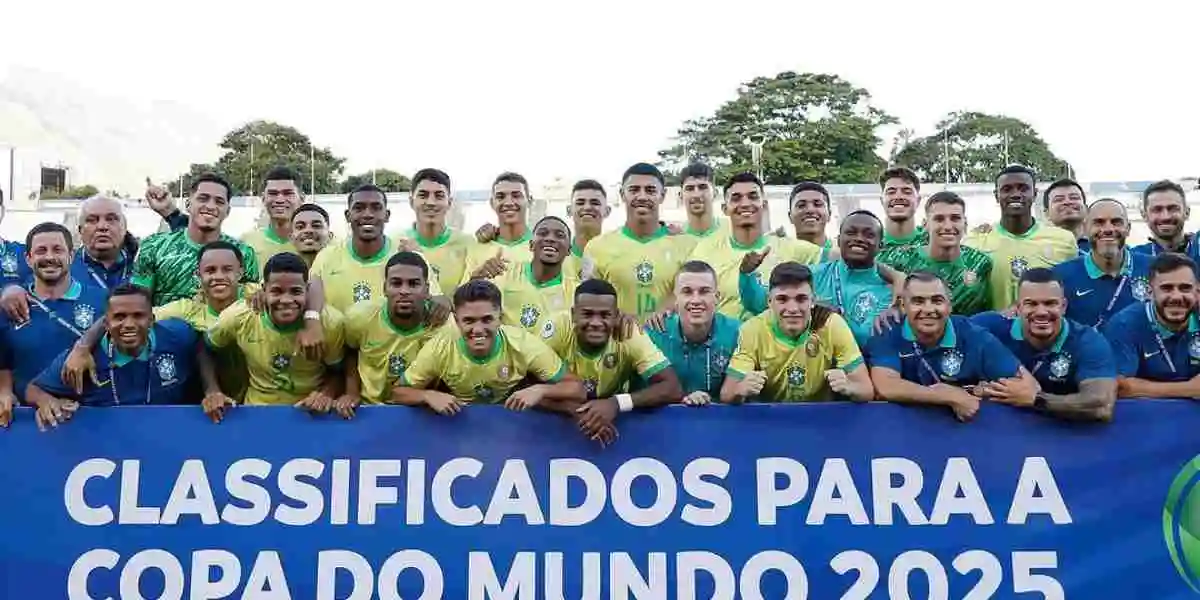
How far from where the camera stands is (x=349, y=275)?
260 inches

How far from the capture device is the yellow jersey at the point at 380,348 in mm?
5812

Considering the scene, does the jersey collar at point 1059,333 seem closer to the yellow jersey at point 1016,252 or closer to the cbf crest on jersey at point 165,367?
the yellow jersey at point 1016,252

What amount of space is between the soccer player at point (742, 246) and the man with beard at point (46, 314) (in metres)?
3.78

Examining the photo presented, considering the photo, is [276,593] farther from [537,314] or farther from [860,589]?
[860,589]

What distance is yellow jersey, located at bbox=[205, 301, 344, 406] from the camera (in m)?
5.80

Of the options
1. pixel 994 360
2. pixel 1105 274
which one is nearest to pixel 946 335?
pixel 994 360

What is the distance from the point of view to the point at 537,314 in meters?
6.68

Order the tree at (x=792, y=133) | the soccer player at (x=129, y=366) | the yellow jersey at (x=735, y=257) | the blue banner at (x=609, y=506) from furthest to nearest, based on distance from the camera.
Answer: the tree at (x=792, y=133), the yellow jersey at (x=735, y=257), the soccer player at (x=129, y=366), the blue banner at (x=609, y=506)

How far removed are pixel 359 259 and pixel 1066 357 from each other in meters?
4.16

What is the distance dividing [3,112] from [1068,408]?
729 feet

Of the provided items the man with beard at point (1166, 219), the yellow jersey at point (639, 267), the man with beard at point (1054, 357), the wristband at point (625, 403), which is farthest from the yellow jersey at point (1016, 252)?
the wristband at point (625, 403)

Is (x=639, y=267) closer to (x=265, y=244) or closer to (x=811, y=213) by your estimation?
(x=811, y=213)

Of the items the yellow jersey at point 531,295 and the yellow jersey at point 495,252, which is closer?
the yellow jersey at point 531,295

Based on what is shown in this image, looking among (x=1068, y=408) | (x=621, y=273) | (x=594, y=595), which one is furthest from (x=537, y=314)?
(x=1068, y=408)
